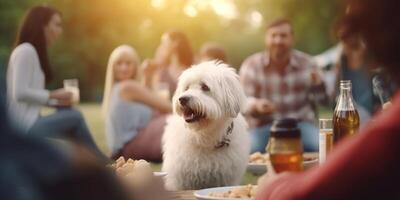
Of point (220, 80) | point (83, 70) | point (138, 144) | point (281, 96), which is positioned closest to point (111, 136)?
point (138, 144)

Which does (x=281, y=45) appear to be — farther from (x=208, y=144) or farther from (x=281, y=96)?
(x=208, y=144)

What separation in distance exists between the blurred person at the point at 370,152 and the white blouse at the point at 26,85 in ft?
18.8

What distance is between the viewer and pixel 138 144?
8.80 m

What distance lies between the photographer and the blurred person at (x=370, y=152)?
107 centimetres

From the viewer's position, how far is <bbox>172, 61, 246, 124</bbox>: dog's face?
449 cm

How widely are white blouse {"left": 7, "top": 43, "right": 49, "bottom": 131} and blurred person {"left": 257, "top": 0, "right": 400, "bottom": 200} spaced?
5722mm

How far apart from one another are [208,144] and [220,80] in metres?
0.42

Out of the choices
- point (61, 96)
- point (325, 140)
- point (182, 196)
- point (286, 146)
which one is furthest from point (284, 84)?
point (286, 146)

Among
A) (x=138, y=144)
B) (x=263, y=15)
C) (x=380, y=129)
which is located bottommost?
(x=138, y=144)

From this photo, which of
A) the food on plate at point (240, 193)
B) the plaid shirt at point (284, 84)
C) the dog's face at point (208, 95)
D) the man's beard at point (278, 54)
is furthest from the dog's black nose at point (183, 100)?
the man's beard at point (278, 54)

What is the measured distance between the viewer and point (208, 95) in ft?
15.2

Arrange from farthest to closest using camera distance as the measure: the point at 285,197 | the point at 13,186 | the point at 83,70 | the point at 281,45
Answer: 1. the point at 83,70
2. the point at 281,45
3. the point at 285,197
4. the point at 13,186

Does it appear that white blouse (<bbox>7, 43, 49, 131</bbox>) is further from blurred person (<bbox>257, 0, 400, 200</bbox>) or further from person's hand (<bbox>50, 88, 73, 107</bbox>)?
blurred person (<bbox>257, 0, 400, 200</bbox>)

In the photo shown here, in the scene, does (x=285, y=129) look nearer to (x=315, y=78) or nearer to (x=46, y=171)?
(x=46, y=171)
